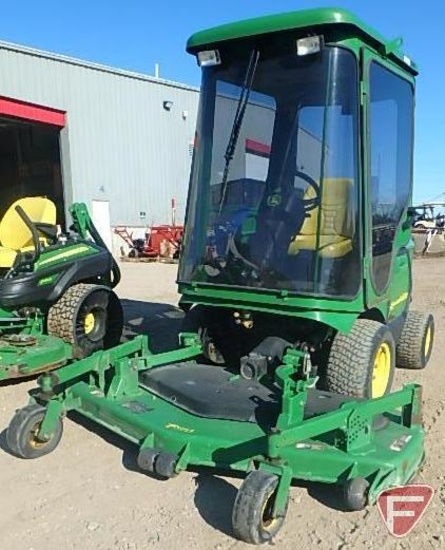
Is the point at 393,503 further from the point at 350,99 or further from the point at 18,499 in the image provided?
the point at 350,99

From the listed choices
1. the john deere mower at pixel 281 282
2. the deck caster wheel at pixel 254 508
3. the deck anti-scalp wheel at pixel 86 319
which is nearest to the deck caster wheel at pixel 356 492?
the john deere mower at pixel 281 282

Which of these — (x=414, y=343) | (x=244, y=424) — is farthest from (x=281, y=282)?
(x=414, y=343)

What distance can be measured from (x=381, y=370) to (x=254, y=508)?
6.44 ft

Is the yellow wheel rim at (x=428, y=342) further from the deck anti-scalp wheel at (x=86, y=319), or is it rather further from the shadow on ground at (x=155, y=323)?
the deck anti-scalp wheel at (x=86, y=319)

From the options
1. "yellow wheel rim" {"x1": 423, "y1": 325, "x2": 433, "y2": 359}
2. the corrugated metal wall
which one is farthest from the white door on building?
"yellow wheel rim" {"x1": 423, "y1": 325, "x2": 433, "y2": 359}

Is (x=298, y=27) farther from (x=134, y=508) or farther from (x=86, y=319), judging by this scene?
(x=86, y=319)

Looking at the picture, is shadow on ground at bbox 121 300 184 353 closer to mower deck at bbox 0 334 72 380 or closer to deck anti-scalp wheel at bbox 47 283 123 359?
deck anti-scalp wheel at bbox 47 283 123 359

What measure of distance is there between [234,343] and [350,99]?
1.84m

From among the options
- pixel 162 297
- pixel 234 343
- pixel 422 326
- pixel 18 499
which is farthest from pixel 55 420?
pixel 162 297

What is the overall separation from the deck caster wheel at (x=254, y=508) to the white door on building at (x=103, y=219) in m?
15.5

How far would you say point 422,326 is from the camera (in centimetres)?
562

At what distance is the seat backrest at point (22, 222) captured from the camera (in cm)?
648

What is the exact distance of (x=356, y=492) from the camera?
2934 mm

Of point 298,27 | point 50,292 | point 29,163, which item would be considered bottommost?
point 50,292
